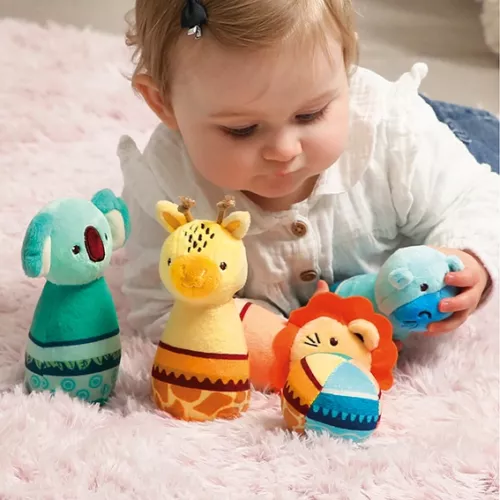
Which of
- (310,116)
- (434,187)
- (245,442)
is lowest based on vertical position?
(245,442)

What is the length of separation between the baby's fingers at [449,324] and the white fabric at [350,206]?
83 mm

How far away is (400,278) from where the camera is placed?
732 millimetres

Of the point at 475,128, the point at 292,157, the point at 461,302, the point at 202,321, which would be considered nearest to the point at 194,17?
the point at 292,157

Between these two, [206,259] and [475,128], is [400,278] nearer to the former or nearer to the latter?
[206,259]

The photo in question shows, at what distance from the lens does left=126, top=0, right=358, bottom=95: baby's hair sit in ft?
2.16

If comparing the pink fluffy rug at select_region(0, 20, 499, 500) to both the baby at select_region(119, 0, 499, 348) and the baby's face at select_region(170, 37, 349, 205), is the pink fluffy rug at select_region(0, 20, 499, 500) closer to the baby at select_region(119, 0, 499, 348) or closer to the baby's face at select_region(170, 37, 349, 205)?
the baby at select_region(119, 0, 499, 348)

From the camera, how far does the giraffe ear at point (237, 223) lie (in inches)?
25.7

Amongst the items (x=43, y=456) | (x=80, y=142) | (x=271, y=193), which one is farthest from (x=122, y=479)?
(x=80, y=142)

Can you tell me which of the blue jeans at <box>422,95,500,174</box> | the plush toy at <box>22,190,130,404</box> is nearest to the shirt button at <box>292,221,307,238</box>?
the plush toy at <box>22,190,130,404</box>

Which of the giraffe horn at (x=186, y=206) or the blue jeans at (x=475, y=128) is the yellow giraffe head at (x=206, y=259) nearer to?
the giraffe horn at (x=186, y=206)

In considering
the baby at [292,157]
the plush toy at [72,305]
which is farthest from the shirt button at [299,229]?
the plush toy at [72,305]

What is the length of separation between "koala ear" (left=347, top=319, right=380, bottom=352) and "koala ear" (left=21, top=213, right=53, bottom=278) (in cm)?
26

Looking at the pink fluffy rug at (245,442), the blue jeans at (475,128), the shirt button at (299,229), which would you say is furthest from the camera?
the blue jeans at (475,128)

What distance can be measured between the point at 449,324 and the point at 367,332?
0.12 meters
